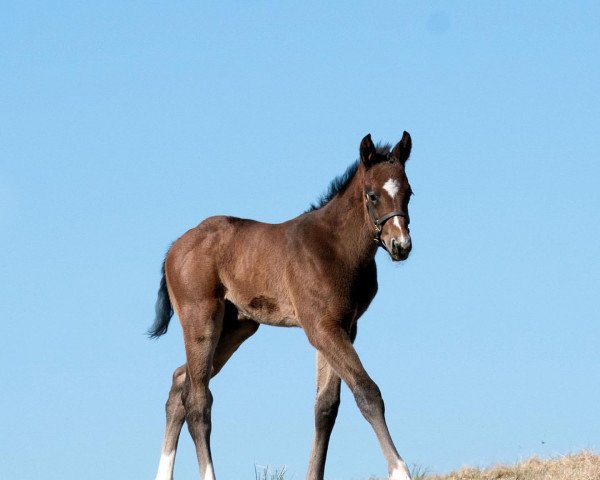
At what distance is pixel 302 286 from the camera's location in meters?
10.9

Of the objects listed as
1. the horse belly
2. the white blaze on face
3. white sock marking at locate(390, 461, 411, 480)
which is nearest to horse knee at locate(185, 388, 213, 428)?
the horse belly

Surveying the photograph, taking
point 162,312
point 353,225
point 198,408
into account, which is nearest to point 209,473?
point 198,408

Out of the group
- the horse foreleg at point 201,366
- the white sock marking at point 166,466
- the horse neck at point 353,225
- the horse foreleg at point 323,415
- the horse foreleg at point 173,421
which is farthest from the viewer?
the horse foreleg at point 173,421

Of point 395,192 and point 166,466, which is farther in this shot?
point 166,466

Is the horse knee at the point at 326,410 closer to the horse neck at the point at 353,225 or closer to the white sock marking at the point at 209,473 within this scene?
the white sock marking at the point at 209,473

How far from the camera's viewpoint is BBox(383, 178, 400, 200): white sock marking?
33.5 ft

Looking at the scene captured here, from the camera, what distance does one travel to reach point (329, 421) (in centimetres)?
1112

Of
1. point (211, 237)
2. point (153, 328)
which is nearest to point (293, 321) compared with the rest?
point (211, 237)

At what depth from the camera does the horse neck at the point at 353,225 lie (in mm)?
10750

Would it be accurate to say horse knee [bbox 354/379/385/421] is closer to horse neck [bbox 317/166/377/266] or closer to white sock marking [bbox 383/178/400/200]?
horse neck [bbox 317/166/377/266]

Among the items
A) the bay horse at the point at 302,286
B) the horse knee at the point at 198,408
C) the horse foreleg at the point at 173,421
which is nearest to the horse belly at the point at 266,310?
the bay horse at the point at 302,286

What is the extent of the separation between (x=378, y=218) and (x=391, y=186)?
0.34m

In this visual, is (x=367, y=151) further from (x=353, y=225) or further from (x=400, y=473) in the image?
(x=400, y=473)

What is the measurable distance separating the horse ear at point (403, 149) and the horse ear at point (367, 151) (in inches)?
8.6
